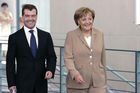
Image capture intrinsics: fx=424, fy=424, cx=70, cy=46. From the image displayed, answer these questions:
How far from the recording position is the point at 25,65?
13.0 feet

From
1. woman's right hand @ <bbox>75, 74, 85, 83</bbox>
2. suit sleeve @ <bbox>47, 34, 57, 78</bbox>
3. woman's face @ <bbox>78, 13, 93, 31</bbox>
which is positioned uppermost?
woman's face @ <bbox>78, 13, 93, 31</bbox>

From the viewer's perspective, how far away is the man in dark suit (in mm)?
3961

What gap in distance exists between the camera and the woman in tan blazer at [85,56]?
12.8 ft

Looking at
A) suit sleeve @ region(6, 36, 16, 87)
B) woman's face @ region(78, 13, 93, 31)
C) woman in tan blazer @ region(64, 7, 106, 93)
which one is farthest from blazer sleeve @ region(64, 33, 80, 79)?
suit sleeve @ region(6, 36, 16, 87)

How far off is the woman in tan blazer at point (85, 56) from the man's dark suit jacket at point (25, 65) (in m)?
0.23

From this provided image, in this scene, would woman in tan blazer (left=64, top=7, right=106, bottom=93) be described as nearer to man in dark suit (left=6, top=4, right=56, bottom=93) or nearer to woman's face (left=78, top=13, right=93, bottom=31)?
woman's face (left=78, top=13, right=93, bottom=31)

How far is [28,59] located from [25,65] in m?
0.06

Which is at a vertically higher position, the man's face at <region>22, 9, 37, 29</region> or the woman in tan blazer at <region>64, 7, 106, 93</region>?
the man's face at <region>22, 9, 37, 29</region>

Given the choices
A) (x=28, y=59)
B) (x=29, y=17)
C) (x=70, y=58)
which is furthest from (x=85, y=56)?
(x=29, y=17)

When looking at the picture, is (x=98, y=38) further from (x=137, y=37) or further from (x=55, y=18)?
(x=55, y=18)

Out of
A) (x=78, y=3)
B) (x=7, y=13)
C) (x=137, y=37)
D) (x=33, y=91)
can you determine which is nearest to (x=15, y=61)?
(x=33, y=91)

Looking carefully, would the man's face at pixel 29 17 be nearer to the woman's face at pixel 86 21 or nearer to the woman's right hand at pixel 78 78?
the woman's face at pixel 86 21

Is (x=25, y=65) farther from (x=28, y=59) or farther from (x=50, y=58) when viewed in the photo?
(x=50, y=58)

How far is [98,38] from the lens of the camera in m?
4.00
